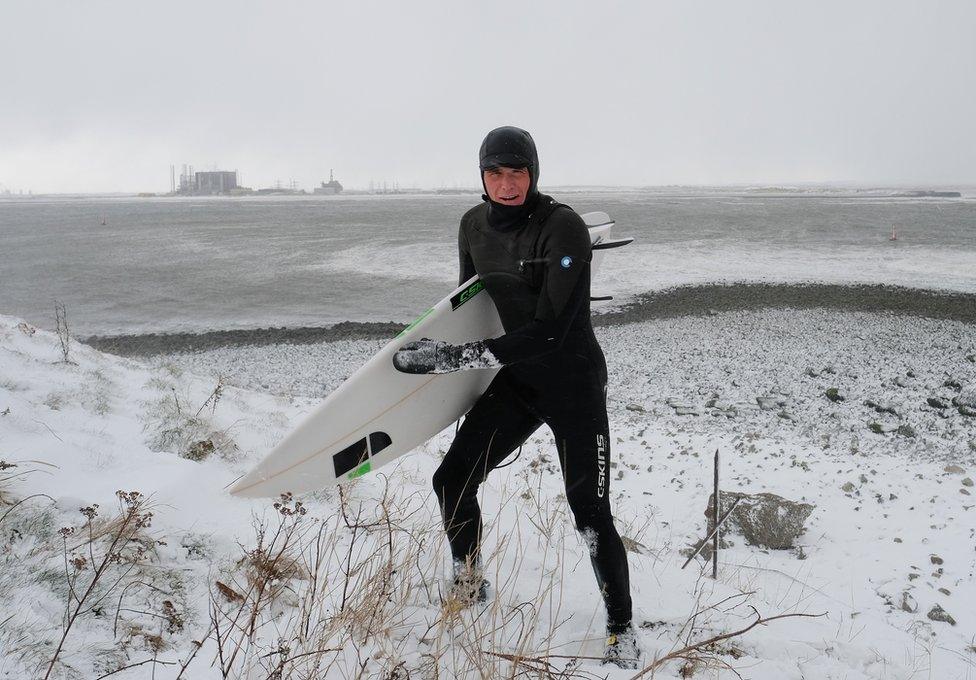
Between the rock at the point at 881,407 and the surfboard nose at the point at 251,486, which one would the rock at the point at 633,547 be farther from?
the rock at the point at 881,407

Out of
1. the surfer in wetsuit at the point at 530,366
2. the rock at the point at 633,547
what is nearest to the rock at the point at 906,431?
the rock at the point at 633,547

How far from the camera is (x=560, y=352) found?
2975mm

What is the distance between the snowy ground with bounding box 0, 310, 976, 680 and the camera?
231 cm

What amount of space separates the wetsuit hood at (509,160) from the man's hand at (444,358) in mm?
674

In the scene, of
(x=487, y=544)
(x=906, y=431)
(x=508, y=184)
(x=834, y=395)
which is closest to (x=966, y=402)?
(x=834, y=395)

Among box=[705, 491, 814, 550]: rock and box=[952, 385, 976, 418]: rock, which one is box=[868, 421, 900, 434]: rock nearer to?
box=[952, 385, 976, 418]: rock

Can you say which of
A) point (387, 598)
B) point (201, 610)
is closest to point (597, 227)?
point (387, 598)

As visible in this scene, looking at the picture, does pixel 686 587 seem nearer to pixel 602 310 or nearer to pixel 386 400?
pixel 386 400

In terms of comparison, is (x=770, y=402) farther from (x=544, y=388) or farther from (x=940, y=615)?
(x=544, y=388)

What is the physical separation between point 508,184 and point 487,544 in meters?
1.99

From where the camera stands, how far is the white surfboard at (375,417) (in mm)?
3418

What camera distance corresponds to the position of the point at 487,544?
362 cm

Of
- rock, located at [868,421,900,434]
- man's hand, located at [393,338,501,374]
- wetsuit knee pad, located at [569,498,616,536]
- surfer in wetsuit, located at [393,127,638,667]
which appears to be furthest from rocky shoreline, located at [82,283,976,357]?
wetsuit knee pad, located at [569,498,616,536]

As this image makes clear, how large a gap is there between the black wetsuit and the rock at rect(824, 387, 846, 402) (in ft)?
28.8
